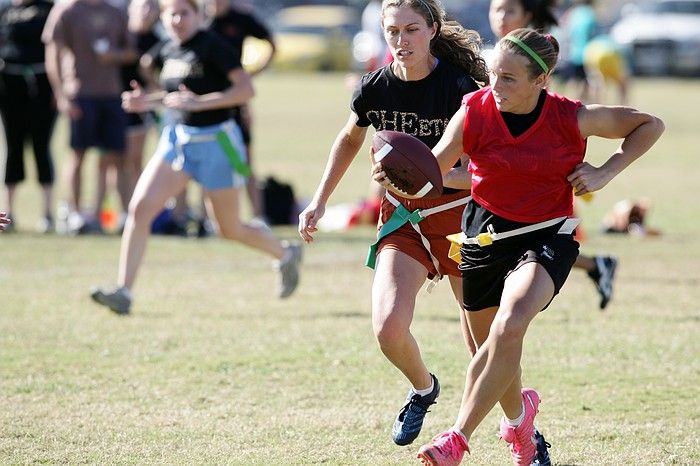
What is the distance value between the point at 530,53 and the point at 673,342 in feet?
11.4

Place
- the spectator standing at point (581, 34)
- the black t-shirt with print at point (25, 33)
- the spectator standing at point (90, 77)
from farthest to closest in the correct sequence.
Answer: the spectator standing at point (581, 34) < the black t-shirt with print at point (25, 33) < the spectator standing at point (90, 77)

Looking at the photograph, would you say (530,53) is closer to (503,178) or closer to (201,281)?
(503,178)

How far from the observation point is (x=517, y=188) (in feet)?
16.7

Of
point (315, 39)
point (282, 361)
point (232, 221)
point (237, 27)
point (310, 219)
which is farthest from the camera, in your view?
point (315, 39)

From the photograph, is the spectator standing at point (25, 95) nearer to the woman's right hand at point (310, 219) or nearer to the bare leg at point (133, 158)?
the bare leg at point (133, 158)

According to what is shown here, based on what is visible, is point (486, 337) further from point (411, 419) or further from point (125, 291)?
point (125, 291)

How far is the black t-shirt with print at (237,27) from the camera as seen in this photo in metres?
11.8

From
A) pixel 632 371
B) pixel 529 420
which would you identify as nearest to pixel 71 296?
pixel 632 371

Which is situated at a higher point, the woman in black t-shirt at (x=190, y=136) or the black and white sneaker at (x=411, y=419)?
the woman in black t-shirt at (x=190, y=136)

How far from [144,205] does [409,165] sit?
3967mm

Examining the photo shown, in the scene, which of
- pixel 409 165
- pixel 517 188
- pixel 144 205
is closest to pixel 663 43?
pixel 144 205

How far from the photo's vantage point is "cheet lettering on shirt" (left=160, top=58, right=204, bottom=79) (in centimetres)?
890

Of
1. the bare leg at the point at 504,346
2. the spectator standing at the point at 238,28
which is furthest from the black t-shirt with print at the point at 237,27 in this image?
the bare leg at the point at 504,346

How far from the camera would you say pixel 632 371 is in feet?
23.5
